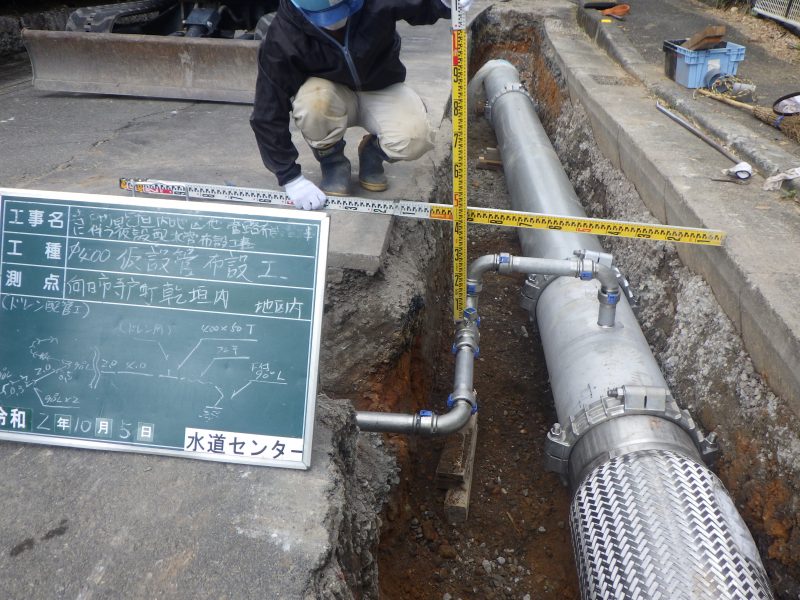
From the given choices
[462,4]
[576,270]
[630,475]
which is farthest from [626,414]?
[462,4]

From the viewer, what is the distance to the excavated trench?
240 cm

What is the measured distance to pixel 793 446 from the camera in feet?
7.43

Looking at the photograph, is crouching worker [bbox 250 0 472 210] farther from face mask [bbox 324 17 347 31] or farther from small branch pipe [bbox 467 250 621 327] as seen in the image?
small branch pipe [bbox 467 250 621 327]

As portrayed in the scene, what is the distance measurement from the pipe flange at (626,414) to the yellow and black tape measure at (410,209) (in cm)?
80

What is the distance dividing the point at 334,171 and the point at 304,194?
399 mm

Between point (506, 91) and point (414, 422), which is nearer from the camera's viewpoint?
point (414, 422)

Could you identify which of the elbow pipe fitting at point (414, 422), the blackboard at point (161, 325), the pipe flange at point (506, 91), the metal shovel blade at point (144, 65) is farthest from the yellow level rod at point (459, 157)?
the pipe flange at point (506, 91)

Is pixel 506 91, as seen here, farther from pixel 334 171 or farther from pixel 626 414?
pixel 626 414

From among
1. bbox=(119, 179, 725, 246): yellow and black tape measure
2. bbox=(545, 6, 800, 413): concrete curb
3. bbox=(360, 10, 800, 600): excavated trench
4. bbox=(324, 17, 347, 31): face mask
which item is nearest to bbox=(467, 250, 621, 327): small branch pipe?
bbox=(119, 179, 725, 246): yellow and black tape measure

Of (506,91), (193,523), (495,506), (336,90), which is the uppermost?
(336,90)

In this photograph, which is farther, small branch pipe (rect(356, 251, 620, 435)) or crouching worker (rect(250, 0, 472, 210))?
crouching worker (rect(250, 0, 472, 210))

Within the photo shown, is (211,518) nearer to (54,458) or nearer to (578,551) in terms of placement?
(54,458)

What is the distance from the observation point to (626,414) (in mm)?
2482

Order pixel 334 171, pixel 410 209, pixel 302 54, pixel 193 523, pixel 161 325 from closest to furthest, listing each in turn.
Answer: pixel 193 523 < pixel 161 325 < pixel 302 54 < pixel 410 209 < pixel 334 171
